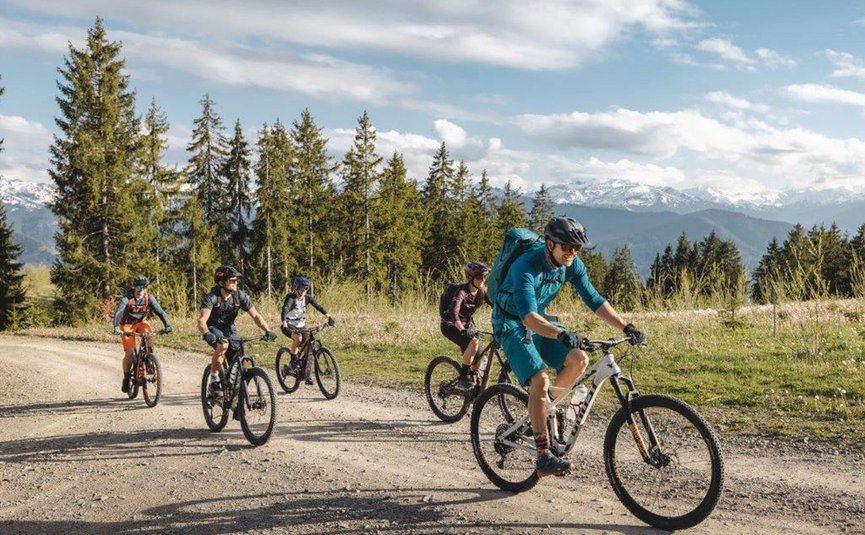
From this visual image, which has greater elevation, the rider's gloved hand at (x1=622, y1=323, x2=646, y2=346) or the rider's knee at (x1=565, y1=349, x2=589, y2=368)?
the rider's gloved hand at (x1=622, y1=323, x2=646, y2=346)

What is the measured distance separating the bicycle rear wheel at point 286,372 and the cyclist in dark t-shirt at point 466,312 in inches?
146

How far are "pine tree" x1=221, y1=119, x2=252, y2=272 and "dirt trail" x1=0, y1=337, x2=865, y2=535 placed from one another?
47990 millimetres

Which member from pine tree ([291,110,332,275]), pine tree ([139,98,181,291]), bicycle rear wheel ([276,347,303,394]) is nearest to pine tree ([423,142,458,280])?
pine tree ([291,110,332,275])

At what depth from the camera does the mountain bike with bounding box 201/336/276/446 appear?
795 cm

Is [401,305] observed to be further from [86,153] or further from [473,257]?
[473,257]

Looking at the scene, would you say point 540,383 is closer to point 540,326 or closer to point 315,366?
point 540,326

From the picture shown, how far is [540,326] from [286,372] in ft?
24.5

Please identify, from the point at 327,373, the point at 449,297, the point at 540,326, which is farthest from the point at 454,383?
the point at 540,326

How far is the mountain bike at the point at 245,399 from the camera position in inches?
313

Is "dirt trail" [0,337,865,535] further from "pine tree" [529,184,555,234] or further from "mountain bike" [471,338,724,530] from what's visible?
"pine tree" [529,184,555,234]

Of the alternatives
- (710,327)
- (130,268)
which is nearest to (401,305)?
(710,327)

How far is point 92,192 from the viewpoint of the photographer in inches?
1465

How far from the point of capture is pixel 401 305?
20875 mm

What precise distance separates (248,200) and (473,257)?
25783mm
